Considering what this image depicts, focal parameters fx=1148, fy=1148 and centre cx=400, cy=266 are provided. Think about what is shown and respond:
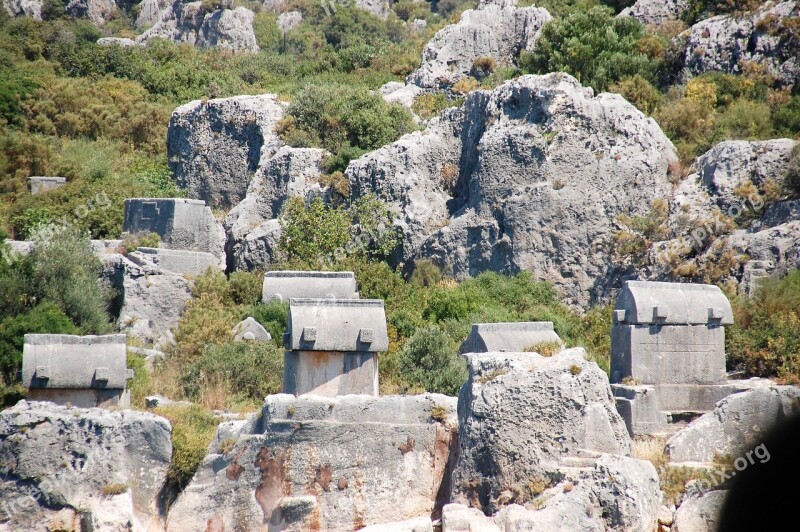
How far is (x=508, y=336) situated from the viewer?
20016mm

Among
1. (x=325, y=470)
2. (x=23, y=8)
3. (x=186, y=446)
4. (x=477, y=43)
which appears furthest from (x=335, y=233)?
(x=23, y=8)

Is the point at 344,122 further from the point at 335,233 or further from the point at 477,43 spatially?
the point at 477,43

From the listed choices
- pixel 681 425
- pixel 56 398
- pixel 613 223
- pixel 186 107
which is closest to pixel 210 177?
pixel 186 107

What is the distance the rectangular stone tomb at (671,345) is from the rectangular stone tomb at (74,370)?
8043mm

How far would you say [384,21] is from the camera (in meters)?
52.7

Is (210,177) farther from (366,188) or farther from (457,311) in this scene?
(457,311)

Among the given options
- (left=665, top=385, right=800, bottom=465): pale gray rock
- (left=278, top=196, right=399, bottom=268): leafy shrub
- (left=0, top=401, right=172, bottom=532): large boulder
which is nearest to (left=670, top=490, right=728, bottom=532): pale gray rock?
(left=665, top=385, right=800, bottom=465): pale gray rock

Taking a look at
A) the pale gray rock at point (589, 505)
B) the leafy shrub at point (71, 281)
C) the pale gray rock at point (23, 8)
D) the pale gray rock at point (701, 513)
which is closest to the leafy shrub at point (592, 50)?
the leafy shrub at point (71, 281)

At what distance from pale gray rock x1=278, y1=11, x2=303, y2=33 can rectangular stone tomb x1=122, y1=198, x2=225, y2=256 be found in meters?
26.9

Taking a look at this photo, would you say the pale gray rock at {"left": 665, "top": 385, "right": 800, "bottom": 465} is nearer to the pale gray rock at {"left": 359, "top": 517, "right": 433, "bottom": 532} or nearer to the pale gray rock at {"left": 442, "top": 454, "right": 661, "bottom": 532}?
the pale gray rock at {"left": 442, "top": 454, "right": 661, "bottom": 532}

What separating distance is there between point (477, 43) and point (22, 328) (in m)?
18.6

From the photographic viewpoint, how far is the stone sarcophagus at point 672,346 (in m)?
18.8

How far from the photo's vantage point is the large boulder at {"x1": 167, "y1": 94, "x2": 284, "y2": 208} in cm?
3238

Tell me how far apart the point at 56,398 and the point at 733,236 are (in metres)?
13.9
